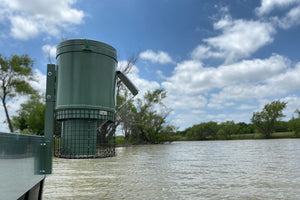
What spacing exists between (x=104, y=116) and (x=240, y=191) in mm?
2260

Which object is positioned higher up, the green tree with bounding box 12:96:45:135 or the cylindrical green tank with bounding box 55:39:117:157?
the green tree with bounding box 12:96:45:135

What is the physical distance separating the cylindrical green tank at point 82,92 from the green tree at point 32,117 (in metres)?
40.3

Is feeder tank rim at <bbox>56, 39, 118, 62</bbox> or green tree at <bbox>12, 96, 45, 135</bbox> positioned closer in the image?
feeder tank rim at <bbox>56, 39, 118, 62</bbox>

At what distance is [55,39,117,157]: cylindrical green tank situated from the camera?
2002mm

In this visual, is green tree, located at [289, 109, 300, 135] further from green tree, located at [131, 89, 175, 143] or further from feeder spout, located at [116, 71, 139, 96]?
feeder spout, located at [116, 71, 139, 96]

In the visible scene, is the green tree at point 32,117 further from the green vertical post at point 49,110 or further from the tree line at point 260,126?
the green vertical post at point 49,110

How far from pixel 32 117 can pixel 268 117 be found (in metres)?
51.3

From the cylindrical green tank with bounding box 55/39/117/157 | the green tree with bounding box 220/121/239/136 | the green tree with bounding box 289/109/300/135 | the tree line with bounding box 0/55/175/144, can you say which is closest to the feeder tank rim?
the cylindrical green tank with bounding box 55/39/117/157

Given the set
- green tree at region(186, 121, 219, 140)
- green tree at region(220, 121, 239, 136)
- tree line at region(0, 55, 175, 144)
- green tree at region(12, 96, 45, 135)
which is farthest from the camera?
green tree at region(220, 121, 239, 136)

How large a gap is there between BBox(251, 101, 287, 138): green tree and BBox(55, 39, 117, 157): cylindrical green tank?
6136 centimetres

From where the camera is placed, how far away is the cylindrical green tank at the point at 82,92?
6.57ft

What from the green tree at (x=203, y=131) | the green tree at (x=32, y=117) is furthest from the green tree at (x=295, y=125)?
the green tree at (x=32, y=117)

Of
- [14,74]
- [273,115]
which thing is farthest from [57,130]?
[273,115]

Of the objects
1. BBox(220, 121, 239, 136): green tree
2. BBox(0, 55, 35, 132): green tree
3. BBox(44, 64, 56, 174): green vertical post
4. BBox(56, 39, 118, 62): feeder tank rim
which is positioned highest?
BBox(0, 55, 35, 132): green tree
